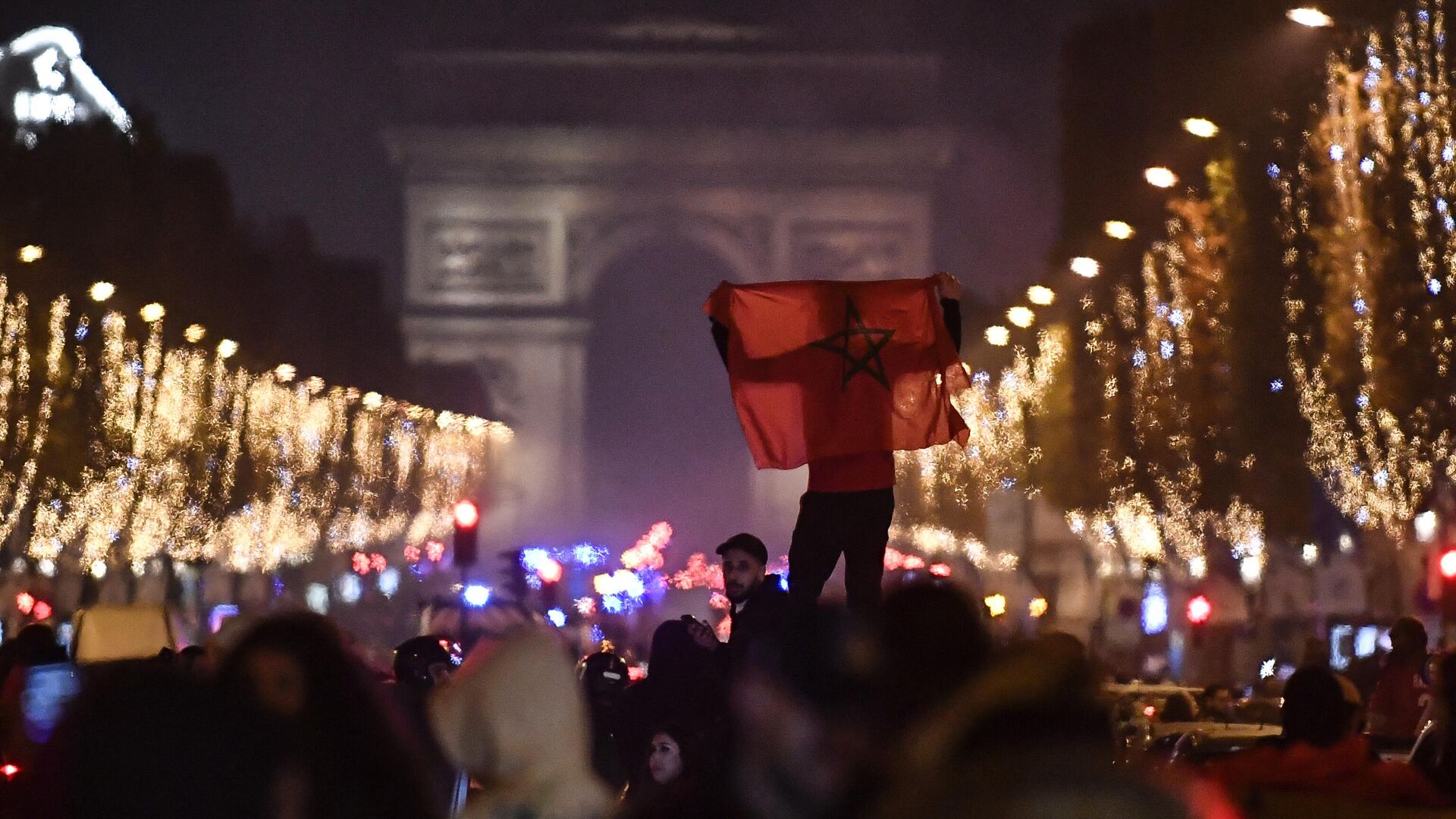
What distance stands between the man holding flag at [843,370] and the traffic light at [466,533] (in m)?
6.80

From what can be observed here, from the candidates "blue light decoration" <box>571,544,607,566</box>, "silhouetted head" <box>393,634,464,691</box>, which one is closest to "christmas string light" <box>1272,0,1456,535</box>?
"silhouetted head" <box>393,634,464,691</box>

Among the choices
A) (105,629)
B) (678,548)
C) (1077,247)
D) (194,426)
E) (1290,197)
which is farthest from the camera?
(678,548)

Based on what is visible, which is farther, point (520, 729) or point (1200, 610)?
point (1200, 610)

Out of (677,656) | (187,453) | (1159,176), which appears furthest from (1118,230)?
(187,453)

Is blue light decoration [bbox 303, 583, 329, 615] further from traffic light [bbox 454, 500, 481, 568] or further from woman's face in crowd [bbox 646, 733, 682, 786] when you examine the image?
woman's face in crowd [bbox 646, 733, 682, 786]

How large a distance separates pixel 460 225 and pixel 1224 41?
3381cm

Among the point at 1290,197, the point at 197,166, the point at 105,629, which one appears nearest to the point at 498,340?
the point at 197,166

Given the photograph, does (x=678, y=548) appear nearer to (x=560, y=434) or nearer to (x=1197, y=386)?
(x=560, y=434)

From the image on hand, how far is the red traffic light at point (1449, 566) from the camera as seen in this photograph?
49.2ft

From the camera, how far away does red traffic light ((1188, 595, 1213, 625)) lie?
2212 centimetres

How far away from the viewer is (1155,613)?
92.8 feet

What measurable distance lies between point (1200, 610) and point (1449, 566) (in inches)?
281

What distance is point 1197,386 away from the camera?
99.2ft

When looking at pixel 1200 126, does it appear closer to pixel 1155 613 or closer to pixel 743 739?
pixel 1155 613
